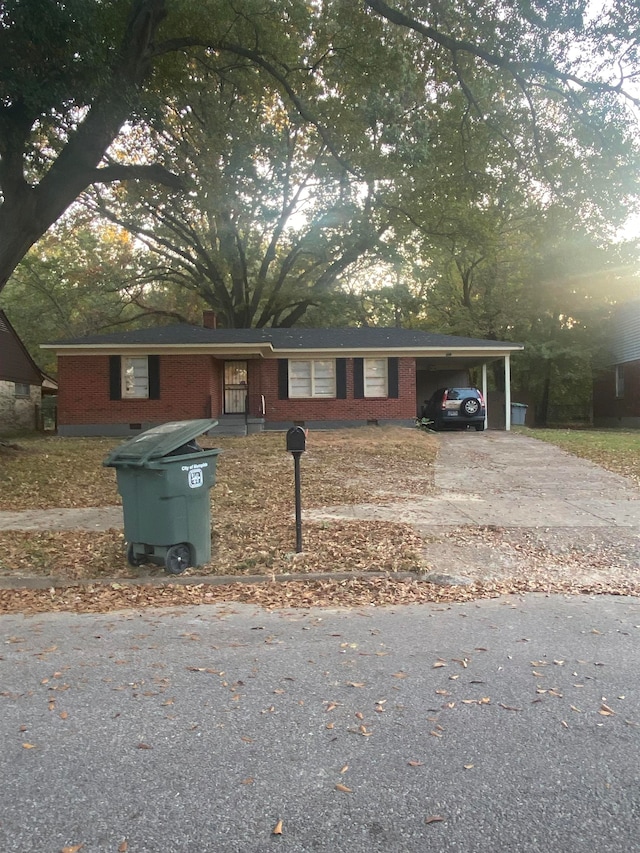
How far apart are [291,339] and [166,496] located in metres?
16.8

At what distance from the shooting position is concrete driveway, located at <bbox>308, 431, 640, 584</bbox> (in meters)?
6.33

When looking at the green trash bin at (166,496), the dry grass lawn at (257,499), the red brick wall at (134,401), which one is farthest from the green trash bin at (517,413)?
the green trash bin at (166,496)

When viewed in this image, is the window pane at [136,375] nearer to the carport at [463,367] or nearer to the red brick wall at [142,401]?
the red brick wall at [142,401]

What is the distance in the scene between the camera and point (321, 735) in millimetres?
3029

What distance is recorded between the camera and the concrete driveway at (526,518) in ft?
20.8

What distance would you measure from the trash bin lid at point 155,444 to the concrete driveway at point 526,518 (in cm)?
269

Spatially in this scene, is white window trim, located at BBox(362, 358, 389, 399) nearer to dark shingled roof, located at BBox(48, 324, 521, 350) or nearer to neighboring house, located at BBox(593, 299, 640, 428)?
dark shingled roof, located at BBox(48, 324, 521, 350)

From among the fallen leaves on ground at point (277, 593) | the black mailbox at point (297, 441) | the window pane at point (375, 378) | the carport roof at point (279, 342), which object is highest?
the carport roof at point (279, 342)

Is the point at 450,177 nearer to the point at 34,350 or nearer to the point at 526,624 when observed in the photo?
the point at 526,624

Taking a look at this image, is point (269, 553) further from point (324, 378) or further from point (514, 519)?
point (324, 378)

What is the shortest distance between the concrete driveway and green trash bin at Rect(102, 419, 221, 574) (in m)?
2.42

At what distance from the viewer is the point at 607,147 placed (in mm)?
11516

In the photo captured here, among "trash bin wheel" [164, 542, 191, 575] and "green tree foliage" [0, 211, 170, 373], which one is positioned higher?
"green tree foliage" [0, 211, 170, 373]

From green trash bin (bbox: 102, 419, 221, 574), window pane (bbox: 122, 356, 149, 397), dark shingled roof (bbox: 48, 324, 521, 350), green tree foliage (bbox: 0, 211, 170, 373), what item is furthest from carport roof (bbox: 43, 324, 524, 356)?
green trash bin (bbox: 102, 419, 221, 574)
